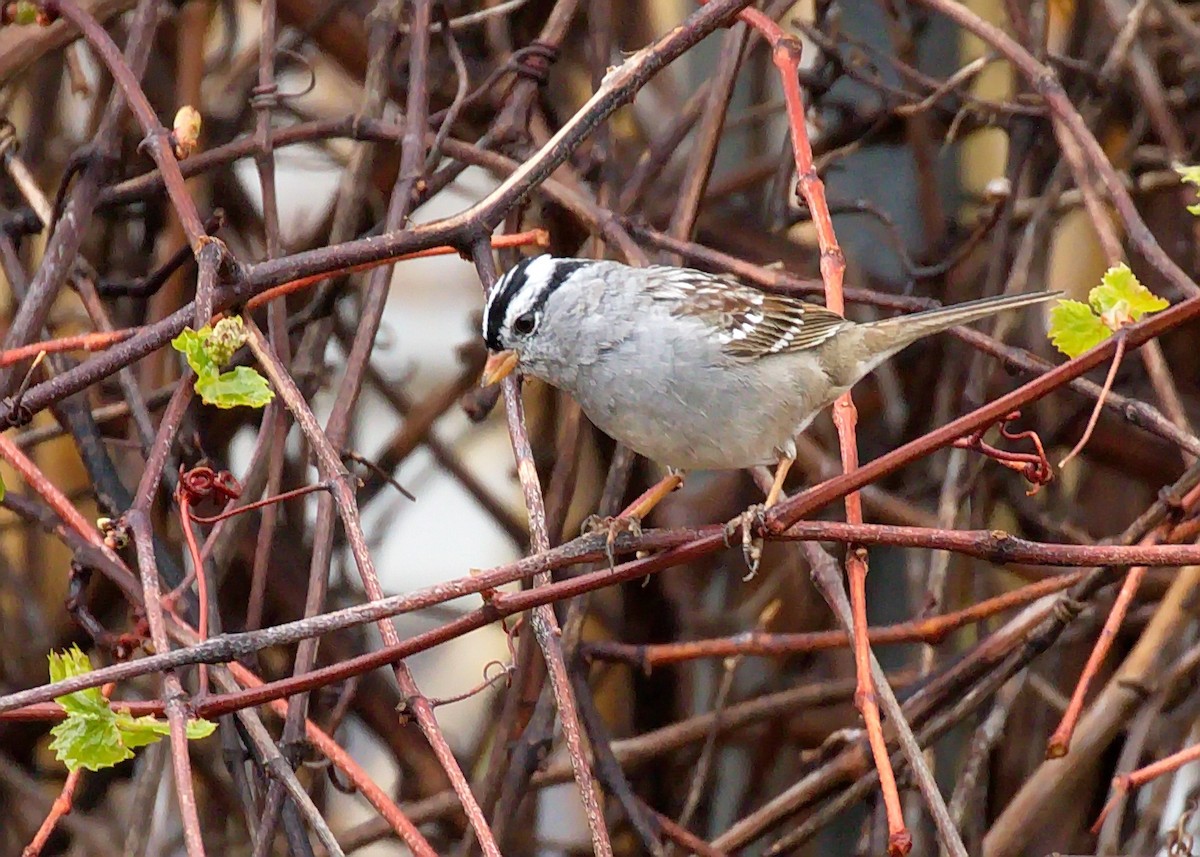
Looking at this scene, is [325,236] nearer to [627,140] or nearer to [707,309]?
[627,140]

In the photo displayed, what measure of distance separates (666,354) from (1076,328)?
27.5 inches

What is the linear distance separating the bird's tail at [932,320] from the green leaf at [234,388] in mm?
1009

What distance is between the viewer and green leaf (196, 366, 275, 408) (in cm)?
142

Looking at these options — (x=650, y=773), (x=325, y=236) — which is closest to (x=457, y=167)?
(x=325, y=236)

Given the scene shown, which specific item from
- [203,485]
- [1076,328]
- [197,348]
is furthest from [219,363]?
[1076,328]

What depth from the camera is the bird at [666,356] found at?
1979 millimetres

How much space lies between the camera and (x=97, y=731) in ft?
4.48

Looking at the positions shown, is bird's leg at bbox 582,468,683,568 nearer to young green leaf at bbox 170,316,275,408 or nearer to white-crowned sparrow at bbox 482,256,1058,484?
white-crowned sparrow at bbox 482,256,1058,484

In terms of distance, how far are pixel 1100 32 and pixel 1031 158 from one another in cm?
34

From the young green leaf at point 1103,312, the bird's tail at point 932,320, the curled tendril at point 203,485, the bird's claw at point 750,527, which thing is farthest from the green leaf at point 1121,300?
the curled tendril at point 203,485

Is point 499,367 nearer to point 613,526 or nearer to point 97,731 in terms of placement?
point 613,526

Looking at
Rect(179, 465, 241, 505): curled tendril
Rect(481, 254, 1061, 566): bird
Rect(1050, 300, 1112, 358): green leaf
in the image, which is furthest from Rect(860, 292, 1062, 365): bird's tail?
Rect(179, 465, 241, 505): curled tendril

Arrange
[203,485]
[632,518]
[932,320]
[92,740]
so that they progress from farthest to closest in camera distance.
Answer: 1. [932,320]
2. [632,518]
3. [203,485]
4. [92,740]

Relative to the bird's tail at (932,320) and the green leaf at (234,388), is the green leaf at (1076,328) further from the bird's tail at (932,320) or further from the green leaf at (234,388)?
the green leaf at (234,388)
